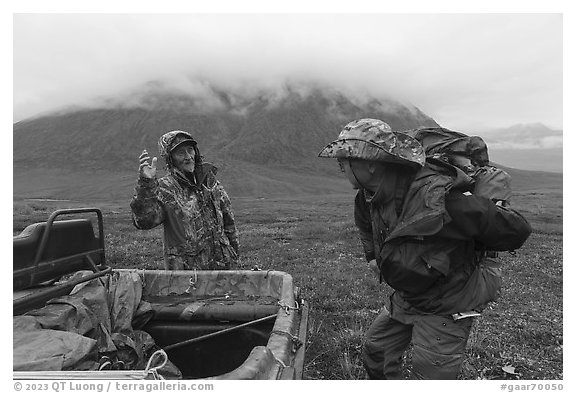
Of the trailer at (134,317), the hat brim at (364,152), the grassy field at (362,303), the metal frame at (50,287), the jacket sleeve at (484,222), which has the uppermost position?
the hat brim at (364,152)

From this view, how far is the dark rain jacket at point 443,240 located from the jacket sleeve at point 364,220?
0.65 m

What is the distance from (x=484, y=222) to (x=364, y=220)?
5.66 feet

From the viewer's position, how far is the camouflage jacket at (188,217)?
5.98 metres

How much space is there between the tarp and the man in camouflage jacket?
886 millimetres

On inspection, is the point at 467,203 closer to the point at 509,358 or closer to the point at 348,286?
the point at 509,358

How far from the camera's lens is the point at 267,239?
67.8 ft

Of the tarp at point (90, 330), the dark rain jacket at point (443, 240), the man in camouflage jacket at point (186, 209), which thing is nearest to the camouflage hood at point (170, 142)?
the man in camouflage jacket at point (186, 209)

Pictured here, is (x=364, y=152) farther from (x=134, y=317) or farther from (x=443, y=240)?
(x=134, y=317)

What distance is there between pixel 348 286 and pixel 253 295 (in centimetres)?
554

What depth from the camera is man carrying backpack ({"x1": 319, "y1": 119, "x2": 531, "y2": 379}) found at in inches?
153

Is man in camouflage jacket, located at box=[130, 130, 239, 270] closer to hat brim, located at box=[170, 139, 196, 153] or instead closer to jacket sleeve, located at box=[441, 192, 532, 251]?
hat brim, located at box=[170, 139, 196, 153]

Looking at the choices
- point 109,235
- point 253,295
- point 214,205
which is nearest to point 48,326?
point 253,295

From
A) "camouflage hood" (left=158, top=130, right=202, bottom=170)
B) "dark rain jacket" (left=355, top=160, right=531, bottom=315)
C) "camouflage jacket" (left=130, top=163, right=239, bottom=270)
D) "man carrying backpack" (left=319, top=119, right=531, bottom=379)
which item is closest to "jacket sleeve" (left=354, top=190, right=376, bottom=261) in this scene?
"man carrying backpack" (left=319, top=119, right=531, bottom=379)

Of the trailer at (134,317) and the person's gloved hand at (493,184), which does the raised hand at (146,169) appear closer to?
the trailer at (134,317)
